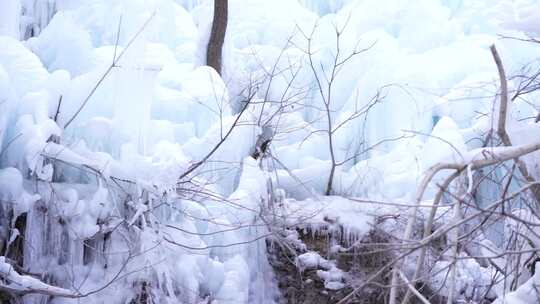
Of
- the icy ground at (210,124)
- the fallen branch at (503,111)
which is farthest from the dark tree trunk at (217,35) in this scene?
the fallen branch at (503,111)

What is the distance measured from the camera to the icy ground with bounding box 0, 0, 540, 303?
659 cm

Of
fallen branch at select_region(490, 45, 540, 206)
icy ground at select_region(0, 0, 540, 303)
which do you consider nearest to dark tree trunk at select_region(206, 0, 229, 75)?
icy ground at select_region(0, 0, 540, 303)

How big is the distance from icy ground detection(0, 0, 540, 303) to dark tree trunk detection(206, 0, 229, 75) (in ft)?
0.44

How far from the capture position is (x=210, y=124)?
7996 mm

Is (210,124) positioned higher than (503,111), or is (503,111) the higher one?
(503,111)

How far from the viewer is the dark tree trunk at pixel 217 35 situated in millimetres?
9203

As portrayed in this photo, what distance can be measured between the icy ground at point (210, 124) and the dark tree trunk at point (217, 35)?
5.3 inches

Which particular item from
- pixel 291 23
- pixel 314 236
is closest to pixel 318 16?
pixel 291 23

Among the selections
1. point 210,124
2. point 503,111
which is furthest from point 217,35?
point 503,111

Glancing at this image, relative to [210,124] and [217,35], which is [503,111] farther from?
[217,35]

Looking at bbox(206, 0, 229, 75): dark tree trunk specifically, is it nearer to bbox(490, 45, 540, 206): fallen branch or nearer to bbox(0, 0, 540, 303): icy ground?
bbox(0, 0, 540, 303): icy ground

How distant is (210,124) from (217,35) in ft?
5.12

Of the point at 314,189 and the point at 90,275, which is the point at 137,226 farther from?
the point at 314,189

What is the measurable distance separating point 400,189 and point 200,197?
2.01 meters
